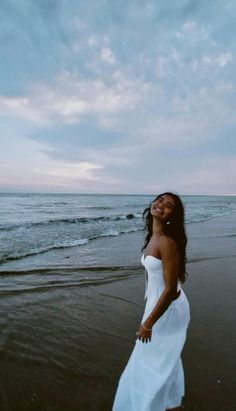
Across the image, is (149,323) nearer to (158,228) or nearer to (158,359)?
(158,359)

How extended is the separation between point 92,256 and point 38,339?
18.4ft

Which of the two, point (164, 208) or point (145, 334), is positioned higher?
point (164, 208)

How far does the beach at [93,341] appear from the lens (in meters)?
3.15

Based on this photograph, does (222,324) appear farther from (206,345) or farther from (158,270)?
(158,270)

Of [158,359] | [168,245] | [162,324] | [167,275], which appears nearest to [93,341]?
[158,359]

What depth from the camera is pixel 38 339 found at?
437cm

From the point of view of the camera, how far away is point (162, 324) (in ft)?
8.11

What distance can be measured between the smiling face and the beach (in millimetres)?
2042

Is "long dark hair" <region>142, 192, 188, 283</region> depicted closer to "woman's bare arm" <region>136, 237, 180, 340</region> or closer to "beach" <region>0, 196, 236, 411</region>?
"woman's bare arm" <region>136, 237, 180, 340</region>

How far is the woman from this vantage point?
92.7 inches

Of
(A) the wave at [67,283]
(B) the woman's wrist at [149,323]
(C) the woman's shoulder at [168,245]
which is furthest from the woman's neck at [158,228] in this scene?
(A) the wave at [67,283]

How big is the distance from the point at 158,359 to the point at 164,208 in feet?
4.11

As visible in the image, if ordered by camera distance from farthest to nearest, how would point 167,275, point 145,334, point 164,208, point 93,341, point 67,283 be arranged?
point 67,283 → point 93,341 → point 164,208 → point 145,334 → point 167,275

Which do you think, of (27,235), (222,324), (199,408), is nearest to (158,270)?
(199,408)
